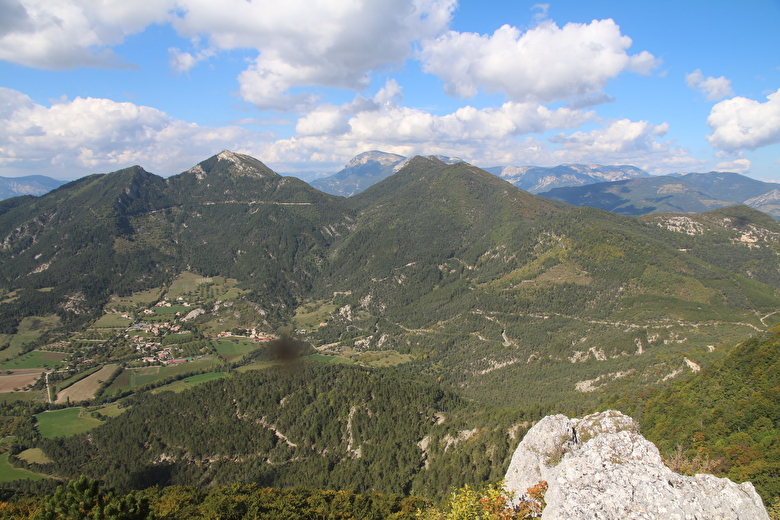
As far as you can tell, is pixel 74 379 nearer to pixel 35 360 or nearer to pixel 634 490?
pixel 35 360

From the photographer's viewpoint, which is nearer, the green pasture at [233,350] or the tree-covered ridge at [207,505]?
the tree-covered ridge at [207,505]

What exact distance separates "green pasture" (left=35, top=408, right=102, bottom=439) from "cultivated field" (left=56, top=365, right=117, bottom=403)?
26.3 ft

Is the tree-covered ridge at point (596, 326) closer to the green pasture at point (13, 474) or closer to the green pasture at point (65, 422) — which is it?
the green pasture at point (65, 422)

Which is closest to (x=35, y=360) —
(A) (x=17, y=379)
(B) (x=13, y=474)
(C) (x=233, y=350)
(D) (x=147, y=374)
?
(A) (x=17, y=379)

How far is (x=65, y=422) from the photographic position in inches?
5197

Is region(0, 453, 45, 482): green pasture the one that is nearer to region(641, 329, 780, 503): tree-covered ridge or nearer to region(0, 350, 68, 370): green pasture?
region(0, 350, 68, 370): green pasture

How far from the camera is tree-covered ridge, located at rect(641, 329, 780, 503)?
44.6 m

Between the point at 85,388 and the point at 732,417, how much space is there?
658ft

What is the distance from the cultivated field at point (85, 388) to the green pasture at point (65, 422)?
8009 mm

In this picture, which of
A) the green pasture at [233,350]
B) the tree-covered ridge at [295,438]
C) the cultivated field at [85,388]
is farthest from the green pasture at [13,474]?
the green pasture at [233,350]

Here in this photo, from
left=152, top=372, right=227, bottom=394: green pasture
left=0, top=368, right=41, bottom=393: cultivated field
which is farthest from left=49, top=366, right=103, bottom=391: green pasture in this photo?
left=152, top=372, right=227, bottom=394: green pasture

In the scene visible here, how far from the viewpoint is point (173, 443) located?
4345 inches

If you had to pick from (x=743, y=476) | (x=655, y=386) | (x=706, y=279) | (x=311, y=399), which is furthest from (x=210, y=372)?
(x=706, y=279)

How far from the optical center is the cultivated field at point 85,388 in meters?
148
